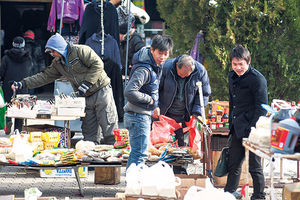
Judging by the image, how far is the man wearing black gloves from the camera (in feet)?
25.3

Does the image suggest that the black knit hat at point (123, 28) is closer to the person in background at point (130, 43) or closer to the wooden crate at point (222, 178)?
the person in background at point (130, 43)

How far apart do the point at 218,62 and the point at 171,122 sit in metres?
3.26

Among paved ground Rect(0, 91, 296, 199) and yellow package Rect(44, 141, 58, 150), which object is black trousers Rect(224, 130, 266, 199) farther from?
yellow package Rect(44, 141, 58, 150)

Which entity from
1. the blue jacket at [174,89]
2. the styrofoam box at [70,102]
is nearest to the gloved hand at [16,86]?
the styrofoam box at [70,102]

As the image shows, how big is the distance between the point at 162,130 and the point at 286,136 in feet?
9.18

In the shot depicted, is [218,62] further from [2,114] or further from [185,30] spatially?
[2,114]

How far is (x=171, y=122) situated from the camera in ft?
23.6

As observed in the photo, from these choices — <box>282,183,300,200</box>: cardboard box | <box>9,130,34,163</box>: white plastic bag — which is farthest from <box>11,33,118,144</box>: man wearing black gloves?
<box>282,183,300,200</box>: cardboard box

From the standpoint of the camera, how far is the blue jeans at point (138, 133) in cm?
600

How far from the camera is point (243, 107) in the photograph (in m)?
6.05

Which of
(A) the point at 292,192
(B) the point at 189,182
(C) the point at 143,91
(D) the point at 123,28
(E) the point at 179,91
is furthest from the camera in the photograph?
(D) the point at 123,28

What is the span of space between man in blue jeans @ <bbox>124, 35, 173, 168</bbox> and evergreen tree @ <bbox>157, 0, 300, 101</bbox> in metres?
4.05

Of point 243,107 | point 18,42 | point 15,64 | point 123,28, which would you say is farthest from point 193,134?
point 15,64

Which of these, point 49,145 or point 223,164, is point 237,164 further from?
point 49,145
